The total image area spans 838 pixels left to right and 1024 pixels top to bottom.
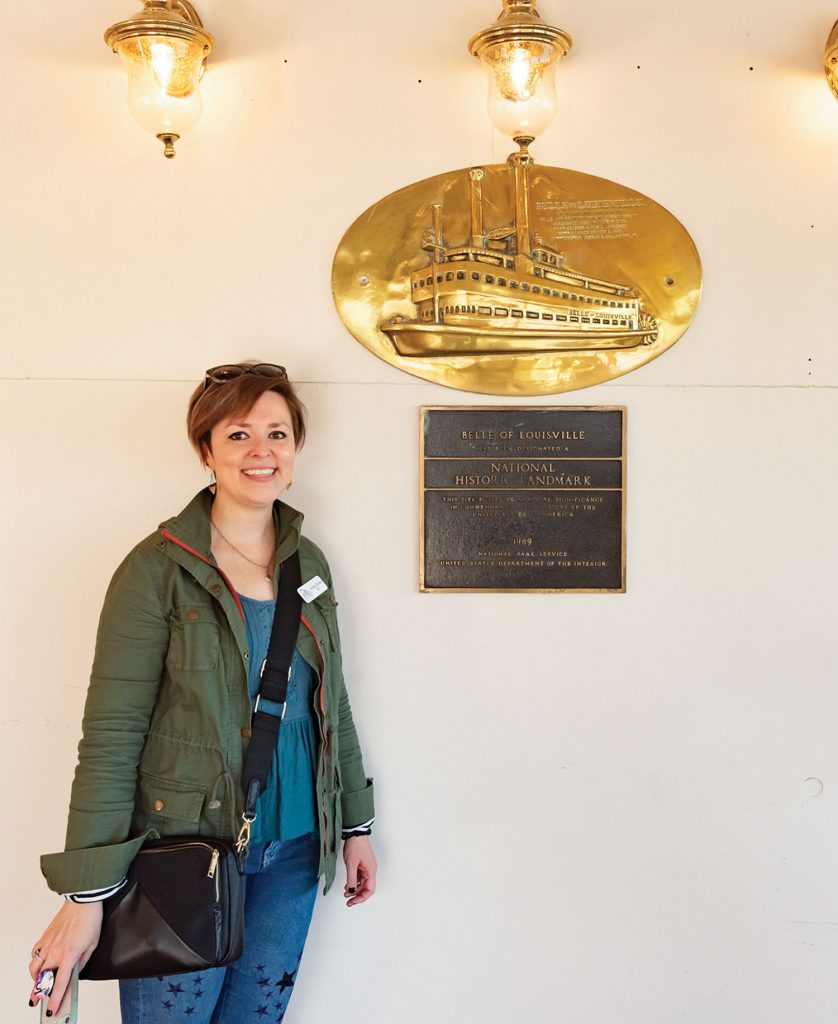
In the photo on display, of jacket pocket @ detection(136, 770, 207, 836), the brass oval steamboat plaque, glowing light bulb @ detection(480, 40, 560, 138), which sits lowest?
jacket pocket @ detection(136, 770, 207, 836)

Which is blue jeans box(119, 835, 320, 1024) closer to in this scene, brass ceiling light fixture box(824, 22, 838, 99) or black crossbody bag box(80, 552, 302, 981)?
black crossbody bag box(80, 552, 302, 981)

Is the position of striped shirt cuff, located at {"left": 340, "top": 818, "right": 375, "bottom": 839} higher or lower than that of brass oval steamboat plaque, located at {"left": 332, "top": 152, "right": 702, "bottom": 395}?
lower

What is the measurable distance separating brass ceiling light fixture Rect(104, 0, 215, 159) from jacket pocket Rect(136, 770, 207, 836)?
4.21 ft

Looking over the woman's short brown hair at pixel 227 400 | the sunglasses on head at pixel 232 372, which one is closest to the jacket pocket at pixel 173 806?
the woman's short brown hair at pixel 227 400

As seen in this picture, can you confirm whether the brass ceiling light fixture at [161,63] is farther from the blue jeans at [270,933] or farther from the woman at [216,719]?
the blue jeans at [270,933]

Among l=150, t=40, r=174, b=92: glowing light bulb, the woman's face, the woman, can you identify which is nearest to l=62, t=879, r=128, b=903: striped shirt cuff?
the woman

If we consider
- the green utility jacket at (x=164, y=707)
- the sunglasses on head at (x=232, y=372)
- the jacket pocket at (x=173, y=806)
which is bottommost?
the jacket pocket at (x=173, y=806)

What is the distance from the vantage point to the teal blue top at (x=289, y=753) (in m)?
1.74

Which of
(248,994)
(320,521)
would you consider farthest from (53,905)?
(320,521)

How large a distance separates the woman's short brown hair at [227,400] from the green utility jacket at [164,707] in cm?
20

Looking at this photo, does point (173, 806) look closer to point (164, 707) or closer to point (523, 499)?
point (164, 707)

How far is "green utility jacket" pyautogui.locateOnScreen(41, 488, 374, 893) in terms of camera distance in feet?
5.33

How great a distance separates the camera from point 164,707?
5.63 feet

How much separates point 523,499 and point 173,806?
987 millimetres
